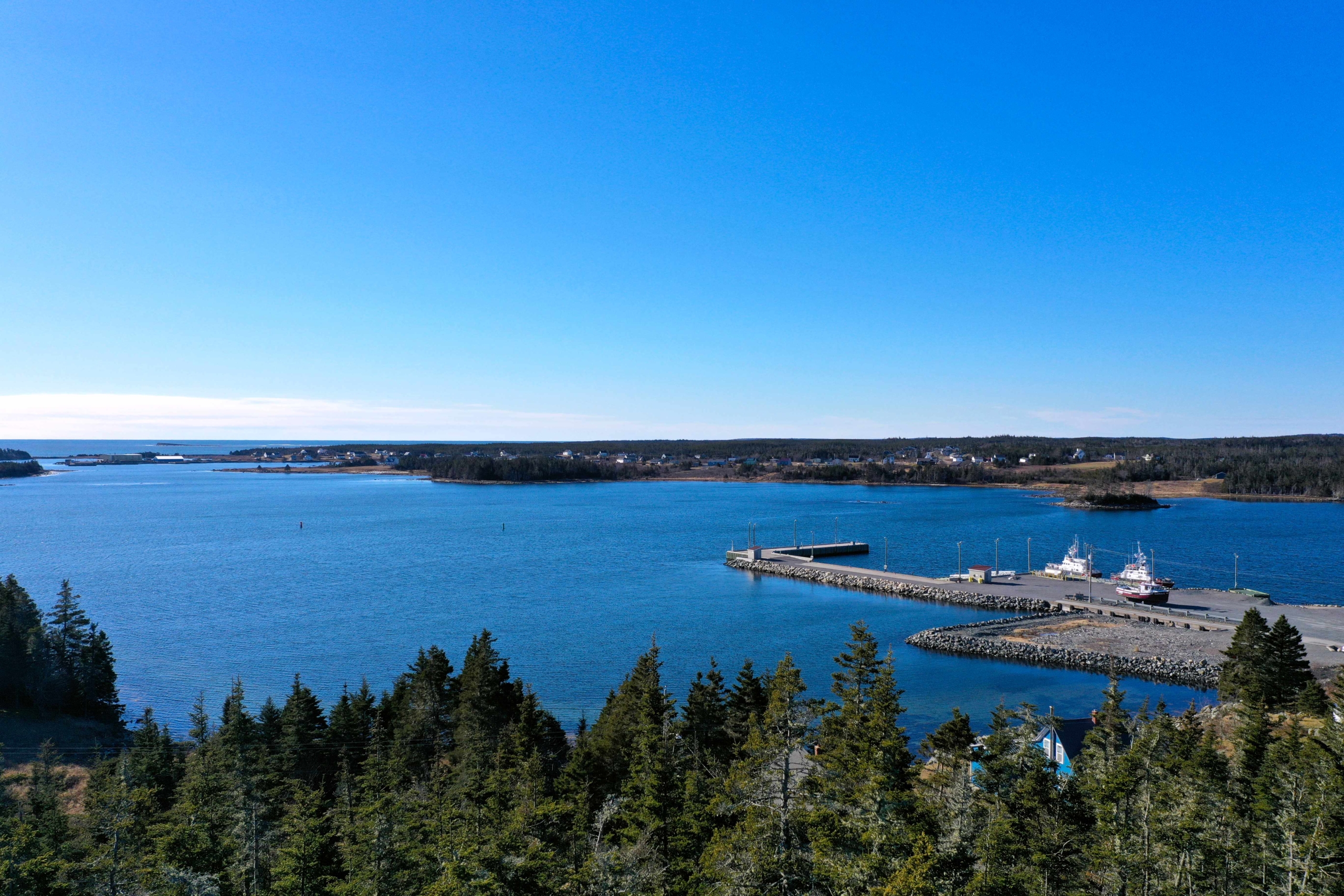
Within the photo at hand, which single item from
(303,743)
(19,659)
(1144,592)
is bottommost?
(303,743)

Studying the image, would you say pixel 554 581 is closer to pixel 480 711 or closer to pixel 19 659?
pixel 19 659

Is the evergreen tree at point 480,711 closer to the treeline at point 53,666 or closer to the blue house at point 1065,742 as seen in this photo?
the blue house at point 1065,742

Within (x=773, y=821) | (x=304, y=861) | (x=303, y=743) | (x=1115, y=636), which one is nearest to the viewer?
(x=773, y=821)

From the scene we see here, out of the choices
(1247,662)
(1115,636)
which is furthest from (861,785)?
(1115,636)

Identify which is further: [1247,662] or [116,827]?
[1247,662]

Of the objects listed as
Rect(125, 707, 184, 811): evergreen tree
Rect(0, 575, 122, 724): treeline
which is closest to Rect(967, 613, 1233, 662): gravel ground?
Rect(125, 707, 184, 811): evergreen tree

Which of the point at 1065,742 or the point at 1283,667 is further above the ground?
the point at 1283,667

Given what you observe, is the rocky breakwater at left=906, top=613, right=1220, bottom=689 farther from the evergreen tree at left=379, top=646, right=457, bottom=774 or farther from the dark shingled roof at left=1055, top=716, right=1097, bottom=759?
the evergreen tree at left=379, top=646, right=457, bottom=774

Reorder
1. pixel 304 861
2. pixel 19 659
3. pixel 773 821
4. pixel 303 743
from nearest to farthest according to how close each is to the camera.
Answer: pixel 773 821
pixel 304 861
pixel 303 743
pixel 19 659
